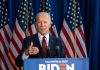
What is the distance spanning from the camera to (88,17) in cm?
395

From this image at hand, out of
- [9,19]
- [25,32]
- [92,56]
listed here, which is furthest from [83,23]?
[9,19]

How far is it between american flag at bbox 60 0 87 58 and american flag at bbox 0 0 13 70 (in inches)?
33.3

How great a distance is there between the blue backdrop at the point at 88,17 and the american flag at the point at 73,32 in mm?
108

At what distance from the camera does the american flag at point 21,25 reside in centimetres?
387

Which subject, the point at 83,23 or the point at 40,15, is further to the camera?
the point at 83,23

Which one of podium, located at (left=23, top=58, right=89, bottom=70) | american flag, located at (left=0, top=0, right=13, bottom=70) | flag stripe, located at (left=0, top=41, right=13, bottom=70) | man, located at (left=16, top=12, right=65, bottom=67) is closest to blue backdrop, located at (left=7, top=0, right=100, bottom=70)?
american flag, located at (left=0, top=0, right=13, bottom=70)

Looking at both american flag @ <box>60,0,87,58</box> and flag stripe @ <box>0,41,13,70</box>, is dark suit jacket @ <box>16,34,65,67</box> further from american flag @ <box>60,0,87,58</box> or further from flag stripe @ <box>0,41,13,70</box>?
flag stripe @ <box>0,41,13,70</box>

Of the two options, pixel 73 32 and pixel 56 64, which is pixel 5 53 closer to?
pixel 73 32

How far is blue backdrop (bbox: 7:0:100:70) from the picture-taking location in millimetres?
3848

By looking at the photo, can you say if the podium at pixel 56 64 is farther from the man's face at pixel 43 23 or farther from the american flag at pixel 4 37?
the american flag at pixel 4 37

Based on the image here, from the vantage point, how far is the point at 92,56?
3932 millimetres

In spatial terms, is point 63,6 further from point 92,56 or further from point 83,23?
point 92,56

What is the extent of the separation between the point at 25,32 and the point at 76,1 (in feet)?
3.02

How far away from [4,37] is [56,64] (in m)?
2.25
